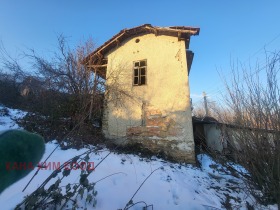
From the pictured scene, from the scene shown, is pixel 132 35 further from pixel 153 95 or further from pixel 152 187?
pixel 152 187

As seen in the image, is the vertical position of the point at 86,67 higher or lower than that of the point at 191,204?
higher

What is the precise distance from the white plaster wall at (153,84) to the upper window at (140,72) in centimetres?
22

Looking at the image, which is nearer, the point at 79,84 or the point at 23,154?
the point at 23,154

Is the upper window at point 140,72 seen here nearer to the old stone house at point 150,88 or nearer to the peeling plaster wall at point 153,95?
the old stone house at point 150,88

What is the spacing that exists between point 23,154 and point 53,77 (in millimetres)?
9029

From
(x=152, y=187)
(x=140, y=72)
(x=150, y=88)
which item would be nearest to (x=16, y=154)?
(x=152, y=187)

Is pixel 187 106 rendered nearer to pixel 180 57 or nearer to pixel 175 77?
pixel 175 77

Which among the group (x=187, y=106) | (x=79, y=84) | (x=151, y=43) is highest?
(x=151, y=43)

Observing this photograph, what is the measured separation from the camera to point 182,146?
762cm

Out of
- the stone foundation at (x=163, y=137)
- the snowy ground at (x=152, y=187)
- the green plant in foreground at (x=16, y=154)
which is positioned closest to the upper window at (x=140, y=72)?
the stone foundation at (x=163, y=137)

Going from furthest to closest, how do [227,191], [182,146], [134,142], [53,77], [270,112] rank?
[53,77], [134,142], [182,146], [227,191], [270,112]

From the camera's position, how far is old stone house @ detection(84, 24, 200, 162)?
7.88 meters

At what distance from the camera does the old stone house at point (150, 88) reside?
25.8 feet

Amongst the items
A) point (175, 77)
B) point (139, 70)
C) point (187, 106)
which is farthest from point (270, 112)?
point (139, 70)
